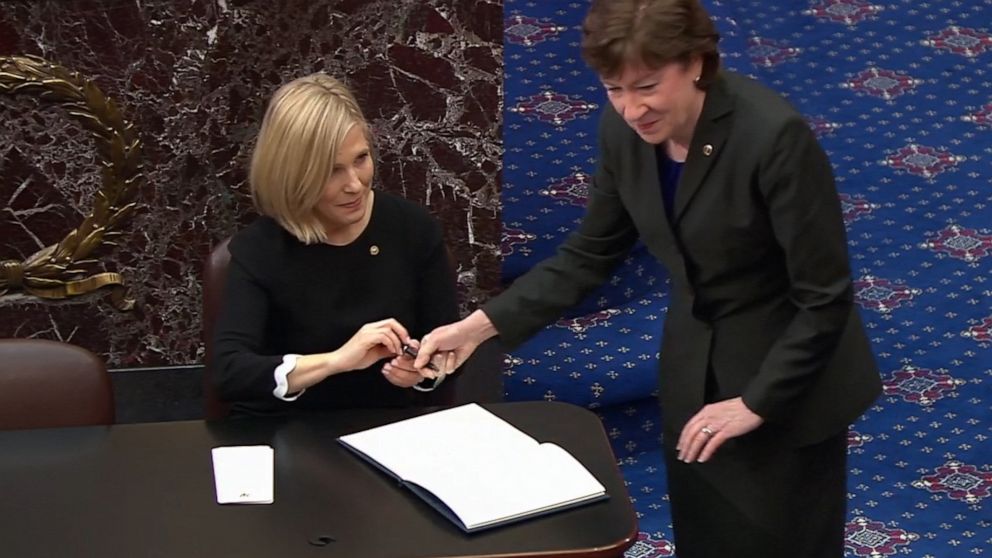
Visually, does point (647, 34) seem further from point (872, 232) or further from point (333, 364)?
point (872, 232)

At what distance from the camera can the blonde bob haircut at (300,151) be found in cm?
271

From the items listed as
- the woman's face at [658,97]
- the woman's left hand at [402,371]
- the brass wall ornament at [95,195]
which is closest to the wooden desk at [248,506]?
the woman's left hand at [402,371]

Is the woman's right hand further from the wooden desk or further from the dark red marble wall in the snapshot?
the dark red marble wall

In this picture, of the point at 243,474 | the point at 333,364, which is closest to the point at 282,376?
the point at 333,364

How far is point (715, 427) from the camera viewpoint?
2.23 meters

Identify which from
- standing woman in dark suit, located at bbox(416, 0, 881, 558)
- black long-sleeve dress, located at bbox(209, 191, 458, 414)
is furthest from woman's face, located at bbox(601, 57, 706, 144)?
black long-sleeve dress, located at bbox(209, 191, 458, 414)

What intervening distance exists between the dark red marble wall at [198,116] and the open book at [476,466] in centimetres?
154

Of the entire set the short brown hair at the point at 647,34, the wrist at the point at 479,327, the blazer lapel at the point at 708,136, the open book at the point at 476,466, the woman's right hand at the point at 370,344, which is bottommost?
the open book at the point at 476,466

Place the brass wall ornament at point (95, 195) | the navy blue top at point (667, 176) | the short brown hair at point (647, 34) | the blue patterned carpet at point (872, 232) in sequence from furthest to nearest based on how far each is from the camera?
the blue patterned carpet at point (872, 232)
the brass wall ornament at point (95, 195)
the navy blue top at point (667, 176)
the short brown hair at point (647, 34)

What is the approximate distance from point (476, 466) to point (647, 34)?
0.76 m

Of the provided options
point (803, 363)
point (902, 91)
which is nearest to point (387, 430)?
point (803, 363)

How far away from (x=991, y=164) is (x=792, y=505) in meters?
3.44

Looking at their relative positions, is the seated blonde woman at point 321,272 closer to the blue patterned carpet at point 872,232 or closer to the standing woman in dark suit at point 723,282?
the standing woman in dark suit at point 723,282

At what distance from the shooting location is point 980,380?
4.23 m
